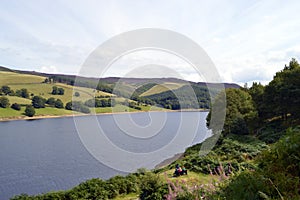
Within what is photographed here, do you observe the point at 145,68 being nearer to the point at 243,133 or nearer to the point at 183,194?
the point at 183,194

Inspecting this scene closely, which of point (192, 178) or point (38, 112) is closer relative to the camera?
point (192, 178)

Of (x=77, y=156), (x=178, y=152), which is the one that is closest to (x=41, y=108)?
(x=77, y=156)

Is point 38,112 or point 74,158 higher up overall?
point 74,158

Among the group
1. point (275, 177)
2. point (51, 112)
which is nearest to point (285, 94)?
point (275, 177)

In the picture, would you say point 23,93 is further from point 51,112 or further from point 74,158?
point 74,158

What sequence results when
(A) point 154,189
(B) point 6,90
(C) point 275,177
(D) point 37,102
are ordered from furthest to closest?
1. (B) point 6,90
2. (D) point 37,102
3. (A) point 154,189
4. (C) point 275,177

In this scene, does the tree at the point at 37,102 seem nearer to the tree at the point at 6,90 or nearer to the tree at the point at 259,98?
the tree at the point at 6,90

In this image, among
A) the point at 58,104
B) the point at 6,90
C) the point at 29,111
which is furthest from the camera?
the point at 6,90

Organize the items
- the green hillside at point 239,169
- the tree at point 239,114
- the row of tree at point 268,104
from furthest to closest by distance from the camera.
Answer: the tree at point 239,114 → the row of tree at point 268,104 → the green hillside at point 239,169

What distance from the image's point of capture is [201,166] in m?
15.8

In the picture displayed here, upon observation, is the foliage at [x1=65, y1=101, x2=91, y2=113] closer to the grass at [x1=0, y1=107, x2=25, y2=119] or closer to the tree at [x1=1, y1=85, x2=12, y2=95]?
the grass at [x1=0, y1=107, x2=25, y2=119]

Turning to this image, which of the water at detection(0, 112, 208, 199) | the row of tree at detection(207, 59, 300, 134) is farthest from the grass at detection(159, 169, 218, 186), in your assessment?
the row of tree at detection(207, 59, 300, 134)

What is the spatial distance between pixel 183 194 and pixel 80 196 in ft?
28.4

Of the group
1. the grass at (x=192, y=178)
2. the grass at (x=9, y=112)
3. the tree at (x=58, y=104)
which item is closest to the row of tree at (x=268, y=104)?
the grass at (x=192, y=178)
